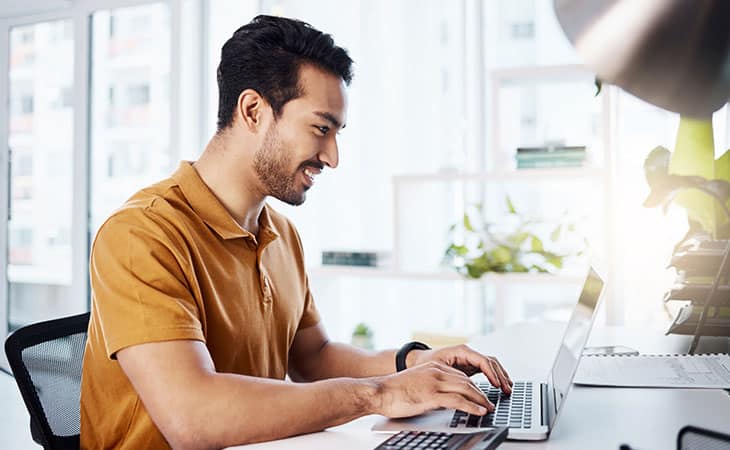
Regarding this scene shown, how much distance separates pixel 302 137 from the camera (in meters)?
1.44

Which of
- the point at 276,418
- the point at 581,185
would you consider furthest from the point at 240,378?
the point at 581,185

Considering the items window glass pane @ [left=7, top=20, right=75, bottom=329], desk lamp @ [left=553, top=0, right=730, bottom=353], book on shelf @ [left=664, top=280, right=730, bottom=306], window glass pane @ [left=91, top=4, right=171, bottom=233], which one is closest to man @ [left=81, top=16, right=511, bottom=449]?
book on shelf @ [left=664, top=280, right=730, bottom=306]

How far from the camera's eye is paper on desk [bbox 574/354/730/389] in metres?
1.33

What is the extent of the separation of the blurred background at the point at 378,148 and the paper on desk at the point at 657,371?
5.14 ft

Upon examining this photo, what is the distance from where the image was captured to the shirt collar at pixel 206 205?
4.43ft

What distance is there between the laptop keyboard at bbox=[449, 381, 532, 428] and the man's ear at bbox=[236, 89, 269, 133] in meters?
0.63

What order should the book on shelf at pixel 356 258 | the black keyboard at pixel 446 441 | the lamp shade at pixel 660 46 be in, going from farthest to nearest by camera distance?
1. the book on shelf at pixel 356 258
2. the black keyboard at pixel 446 441
3. the lamp shade at pixel 660 46

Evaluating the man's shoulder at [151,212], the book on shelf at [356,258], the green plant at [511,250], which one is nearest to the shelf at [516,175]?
the green plant at [511,250]

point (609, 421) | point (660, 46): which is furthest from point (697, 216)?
point (660, 46)

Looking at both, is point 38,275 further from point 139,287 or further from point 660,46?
point 660,46

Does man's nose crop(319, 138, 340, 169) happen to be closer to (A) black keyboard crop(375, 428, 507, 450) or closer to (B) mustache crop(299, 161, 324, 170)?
(B) mustache crop(299, 161, 324, 170)

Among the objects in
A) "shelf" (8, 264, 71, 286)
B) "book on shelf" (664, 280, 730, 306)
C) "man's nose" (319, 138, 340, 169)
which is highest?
"man's nose" (319, 138, 340, 169)

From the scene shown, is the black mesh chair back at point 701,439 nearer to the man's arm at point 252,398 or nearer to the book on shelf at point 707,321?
the man's arm at point 252,398

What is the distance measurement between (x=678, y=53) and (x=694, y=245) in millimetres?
Result: 1547
